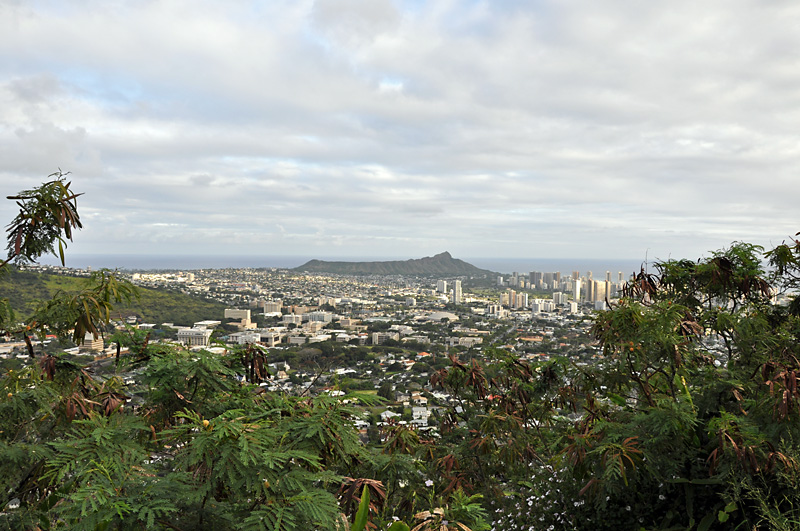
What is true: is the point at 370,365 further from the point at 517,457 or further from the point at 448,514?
the point at 448,514

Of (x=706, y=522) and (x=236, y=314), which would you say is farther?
(x=236, y=314)

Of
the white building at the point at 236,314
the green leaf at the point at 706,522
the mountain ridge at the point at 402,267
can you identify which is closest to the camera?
the green leaf at the point at 706,522

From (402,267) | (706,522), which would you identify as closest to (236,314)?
(706,522)

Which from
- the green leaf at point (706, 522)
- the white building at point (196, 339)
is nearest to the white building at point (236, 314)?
the white building at point (196, 339)

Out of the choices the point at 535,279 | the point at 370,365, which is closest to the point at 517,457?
the point at 370,365

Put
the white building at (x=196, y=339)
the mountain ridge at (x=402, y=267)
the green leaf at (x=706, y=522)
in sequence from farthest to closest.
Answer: the mountain ridge at (x=402, y=267) → the white building at (x=196, y=339) → the green leaf at (x=706, y=522)

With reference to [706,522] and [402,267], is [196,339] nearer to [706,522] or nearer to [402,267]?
[706,522]

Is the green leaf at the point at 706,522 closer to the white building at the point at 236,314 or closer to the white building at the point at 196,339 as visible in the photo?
the white building at the point at 196,339

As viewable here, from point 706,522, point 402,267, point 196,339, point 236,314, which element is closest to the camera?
point 706,522
